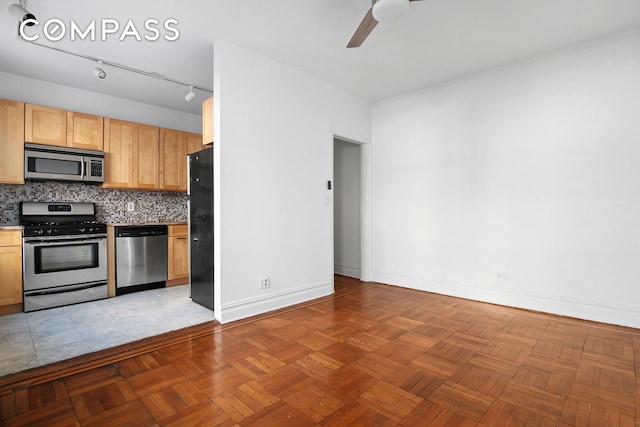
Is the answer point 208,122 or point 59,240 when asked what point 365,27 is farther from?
point 59,240

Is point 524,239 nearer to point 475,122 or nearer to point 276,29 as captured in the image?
point 475,122

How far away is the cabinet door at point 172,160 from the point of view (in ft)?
14.9

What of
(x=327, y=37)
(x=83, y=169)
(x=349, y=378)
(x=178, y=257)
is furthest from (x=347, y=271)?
(x=83, y=169)

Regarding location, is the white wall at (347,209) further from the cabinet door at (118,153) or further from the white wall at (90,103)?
the cabinet door at (118,153)

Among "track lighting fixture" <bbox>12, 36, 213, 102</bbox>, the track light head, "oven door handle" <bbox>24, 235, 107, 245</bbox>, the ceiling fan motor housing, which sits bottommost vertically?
"oven door handle" <bbox>24, 235, 107, 245</bbox>

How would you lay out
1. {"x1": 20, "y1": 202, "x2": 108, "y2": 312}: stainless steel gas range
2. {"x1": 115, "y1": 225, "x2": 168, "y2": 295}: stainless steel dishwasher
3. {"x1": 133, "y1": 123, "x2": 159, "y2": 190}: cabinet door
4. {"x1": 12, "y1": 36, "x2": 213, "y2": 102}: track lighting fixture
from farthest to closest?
{"x1": 133, "y1": 123, "x2": 159, "y2": 190}: cabinet door → {"x1": 115, "y1": 225, "x2": 168, "y2": 295}: stainless steel dishwasher → {"x1": 20, "y1": 202, "x2": 108, "y2": 312}: stainless steel gas range → {"x1": 12, "y1": 36, "x2": 213, "y2": 102}: track lighting fixture

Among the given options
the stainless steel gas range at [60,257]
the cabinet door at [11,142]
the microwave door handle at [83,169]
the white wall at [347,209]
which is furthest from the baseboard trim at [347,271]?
the cabinet door at [11,142]

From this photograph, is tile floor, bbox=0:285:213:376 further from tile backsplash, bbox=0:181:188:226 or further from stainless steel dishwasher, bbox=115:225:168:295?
tile backsplash, bbox=0:181:188:226

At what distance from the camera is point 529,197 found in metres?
3.32

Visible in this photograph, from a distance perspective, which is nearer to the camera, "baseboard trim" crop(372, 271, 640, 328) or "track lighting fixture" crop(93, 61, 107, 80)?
"baseboard trim" crop(372, 271, 640, 328)

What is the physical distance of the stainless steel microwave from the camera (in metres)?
3.52

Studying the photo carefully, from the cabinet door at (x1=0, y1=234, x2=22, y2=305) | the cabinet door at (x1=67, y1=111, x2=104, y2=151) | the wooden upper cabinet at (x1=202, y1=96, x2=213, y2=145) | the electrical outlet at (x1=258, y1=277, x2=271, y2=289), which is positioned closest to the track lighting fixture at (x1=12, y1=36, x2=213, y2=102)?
the wooden upper cabinet at (x1=202, y1=96, x2=213, y2=145)

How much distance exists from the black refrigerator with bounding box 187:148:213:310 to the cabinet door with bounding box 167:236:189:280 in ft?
2.93

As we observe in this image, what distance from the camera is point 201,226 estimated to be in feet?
11.0
